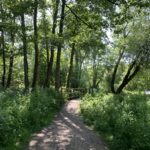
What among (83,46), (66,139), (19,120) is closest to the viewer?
(19,120)

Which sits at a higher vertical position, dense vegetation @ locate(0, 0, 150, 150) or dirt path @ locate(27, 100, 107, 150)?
dense vegetation @ locate(0, 0, 150, 150)

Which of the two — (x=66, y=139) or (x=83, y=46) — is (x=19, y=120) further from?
(x=83, y=46)

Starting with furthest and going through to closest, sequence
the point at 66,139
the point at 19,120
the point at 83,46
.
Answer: the point at 83,46
the point at 66,139
the point at 19,120

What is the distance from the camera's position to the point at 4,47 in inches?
1123

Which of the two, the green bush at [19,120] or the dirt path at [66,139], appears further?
the dirt path at [66,139]

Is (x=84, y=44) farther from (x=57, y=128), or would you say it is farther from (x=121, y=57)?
(x=57, y=128)

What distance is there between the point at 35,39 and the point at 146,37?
10786 millimetres

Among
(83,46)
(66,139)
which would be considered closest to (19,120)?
(66,139)

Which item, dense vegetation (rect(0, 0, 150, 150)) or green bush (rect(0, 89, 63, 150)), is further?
dense vegetation (rect(0, 0, 150, 150))

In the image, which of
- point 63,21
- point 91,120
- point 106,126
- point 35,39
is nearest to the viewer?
point 106,126

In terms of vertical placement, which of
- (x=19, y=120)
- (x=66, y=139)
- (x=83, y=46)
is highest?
(x=83, y=46)

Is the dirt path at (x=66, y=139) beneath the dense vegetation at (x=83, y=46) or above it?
beneath

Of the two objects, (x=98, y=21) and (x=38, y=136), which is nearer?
(x=38, y=136)

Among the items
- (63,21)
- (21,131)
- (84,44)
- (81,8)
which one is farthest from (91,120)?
(84,44)
